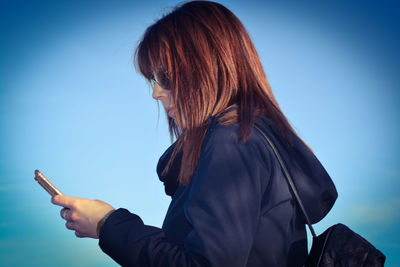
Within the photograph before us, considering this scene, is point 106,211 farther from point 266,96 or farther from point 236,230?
point 266,96

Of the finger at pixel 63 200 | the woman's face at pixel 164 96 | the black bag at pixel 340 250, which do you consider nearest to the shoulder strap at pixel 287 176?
the black bag at pixel 340 250

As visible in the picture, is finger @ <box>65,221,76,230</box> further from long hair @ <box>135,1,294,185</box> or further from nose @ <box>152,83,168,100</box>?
nose @ <box>152,83,168,100</box>

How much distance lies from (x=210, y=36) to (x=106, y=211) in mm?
512

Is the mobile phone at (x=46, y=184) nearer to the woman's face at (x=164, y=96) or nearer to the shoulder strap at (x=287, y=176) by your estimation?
the woman's face at (x=164, y=96)

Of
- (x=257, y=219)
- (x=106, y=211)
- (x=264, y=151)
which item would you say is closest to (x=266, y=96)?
(x=264, y=151)

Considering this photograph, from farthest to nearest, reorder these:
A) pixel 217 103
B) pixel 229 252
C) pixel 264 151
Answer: pixel 217 103, pixel 264 151, pixel 229 252

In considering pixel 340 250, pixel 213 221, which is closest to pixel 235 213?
pixel 213 221

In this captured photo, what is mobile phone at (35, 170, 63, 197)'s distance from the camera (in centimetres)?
97

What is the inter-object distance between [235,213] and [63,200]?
44 cm

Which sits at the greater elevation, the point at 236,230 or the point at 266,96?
the point at 266,96

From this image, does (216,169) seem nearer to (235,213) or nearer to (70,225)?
(235,213)

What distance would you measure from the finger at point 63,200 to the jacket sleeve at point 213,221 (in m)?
0.13

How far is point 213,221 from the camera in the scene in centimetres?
74

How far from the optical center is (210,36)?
99cm
